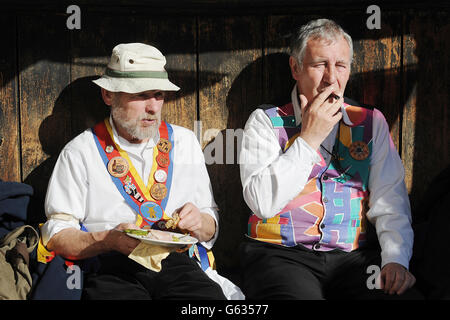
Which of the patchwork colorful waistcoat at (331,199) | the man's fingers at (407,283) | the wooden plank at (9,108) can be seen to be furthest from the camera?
the wooden plank at (9,108)

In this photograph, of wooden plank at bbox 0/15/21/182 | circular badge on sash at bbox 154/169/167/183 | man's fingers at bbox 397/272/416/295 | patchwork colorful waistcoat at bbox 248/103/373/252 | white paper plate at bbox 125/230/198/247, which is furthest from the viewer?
wooden plank at bbox 0/15/21/182

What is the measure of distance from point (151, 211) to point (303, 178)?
73cm

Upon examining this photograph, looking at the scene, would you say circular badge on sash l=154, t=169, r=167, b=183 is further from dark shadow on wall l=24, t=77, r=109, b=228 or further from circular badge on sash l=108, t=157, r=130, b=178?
dark shadow on wall l=24, t=77, r=109, b=228

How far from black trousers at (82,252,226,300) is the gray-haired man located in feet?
0.76

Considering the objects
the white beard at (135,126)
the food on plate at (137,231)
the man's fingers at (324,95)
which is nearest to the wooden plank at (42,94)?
the white beard at (135,126)

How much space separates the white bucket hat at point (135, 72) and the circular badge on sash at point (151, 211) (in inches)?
21.1

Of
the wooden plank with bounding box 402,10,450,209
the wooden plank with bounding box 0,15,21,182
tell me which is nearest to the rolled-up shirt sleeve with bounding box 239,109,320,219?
the wooden plank with bounding box 402,10,450,209

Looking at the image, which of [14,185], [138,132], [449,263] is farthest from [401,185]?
[14,185]

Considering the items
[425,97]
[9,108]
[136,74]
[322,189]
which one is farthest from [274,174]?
[9,108]

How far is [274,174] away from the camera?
7.29 ft

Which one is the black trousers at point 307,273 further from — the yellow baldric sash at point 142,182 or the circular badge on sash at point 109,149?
the circular badge on sash at point 109,149

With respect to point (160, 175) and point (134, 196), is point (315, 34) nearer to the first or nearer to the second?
point (160, 175)

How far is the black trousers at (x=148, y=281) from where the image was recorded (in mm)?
2096

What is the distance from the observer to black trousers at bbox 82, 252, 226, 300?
82.5 inches
